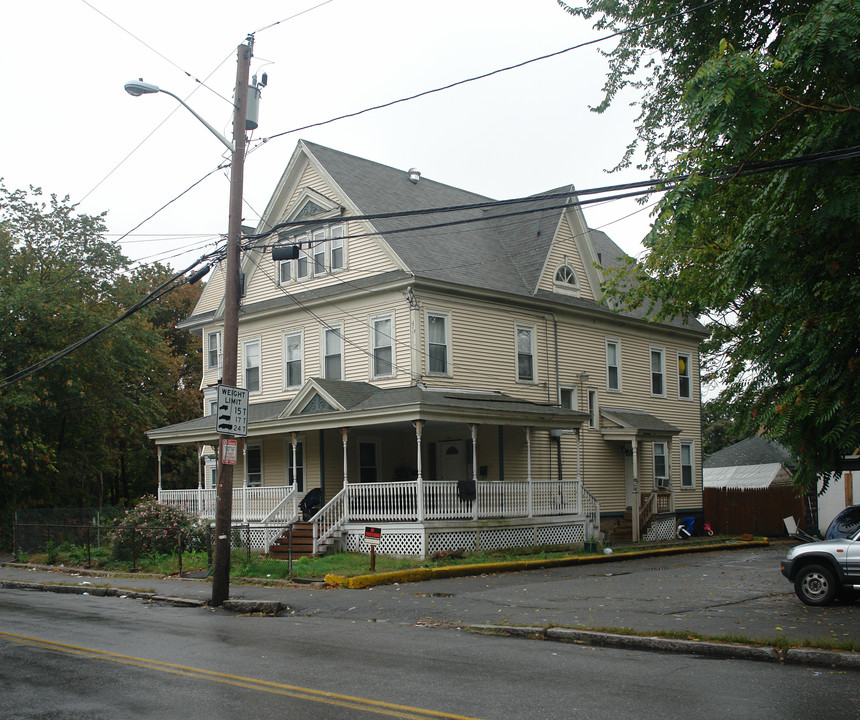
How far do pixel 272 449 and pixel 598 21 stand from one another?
1667 centimetres

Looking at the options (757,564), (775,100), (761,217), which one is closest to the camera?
(775,100)

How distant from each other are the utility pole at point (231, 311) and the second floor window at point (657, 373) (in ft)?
68.7

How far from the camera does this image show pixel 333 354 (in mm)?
27969

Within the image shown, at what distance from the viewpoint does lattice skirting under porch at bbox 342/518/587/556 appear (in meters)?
22.6

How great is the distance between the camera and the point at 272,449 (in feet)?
96.8

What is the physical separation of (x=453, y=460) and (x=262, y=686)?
1954cm

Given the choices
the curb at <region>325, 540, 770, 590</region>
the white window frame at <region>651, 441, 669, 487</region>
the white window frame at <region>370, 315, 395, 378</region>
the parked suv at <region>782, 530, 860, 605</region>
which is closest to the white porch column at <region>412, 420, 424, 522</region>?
the curb at <region>325, 540, 770, 590</region>

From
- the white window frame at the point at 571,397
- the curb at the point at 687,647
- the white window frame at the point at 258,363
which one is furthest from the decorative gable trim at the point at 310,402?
the curb at the point at 687,647

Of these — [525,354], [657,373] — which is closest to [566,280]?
[525,354]

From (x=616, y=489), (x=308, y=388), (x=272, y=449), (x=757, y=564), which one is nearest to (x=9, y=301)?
(x=272, y=449)

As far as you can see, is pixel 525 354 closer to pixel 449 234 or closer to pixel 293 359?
pixel 449 234

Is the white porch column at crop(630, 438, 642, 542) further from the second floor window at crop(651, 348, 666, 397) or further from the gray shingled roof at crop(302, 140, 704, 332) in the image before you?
the gray shingled roof at crop(302, 140, 704, 332)

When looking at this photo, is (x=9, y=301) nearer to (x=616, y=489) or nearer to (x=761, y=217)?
(x=616, y=489)

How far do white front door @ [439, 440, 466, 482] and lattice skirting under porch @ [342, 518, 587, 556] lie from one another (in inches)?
129
